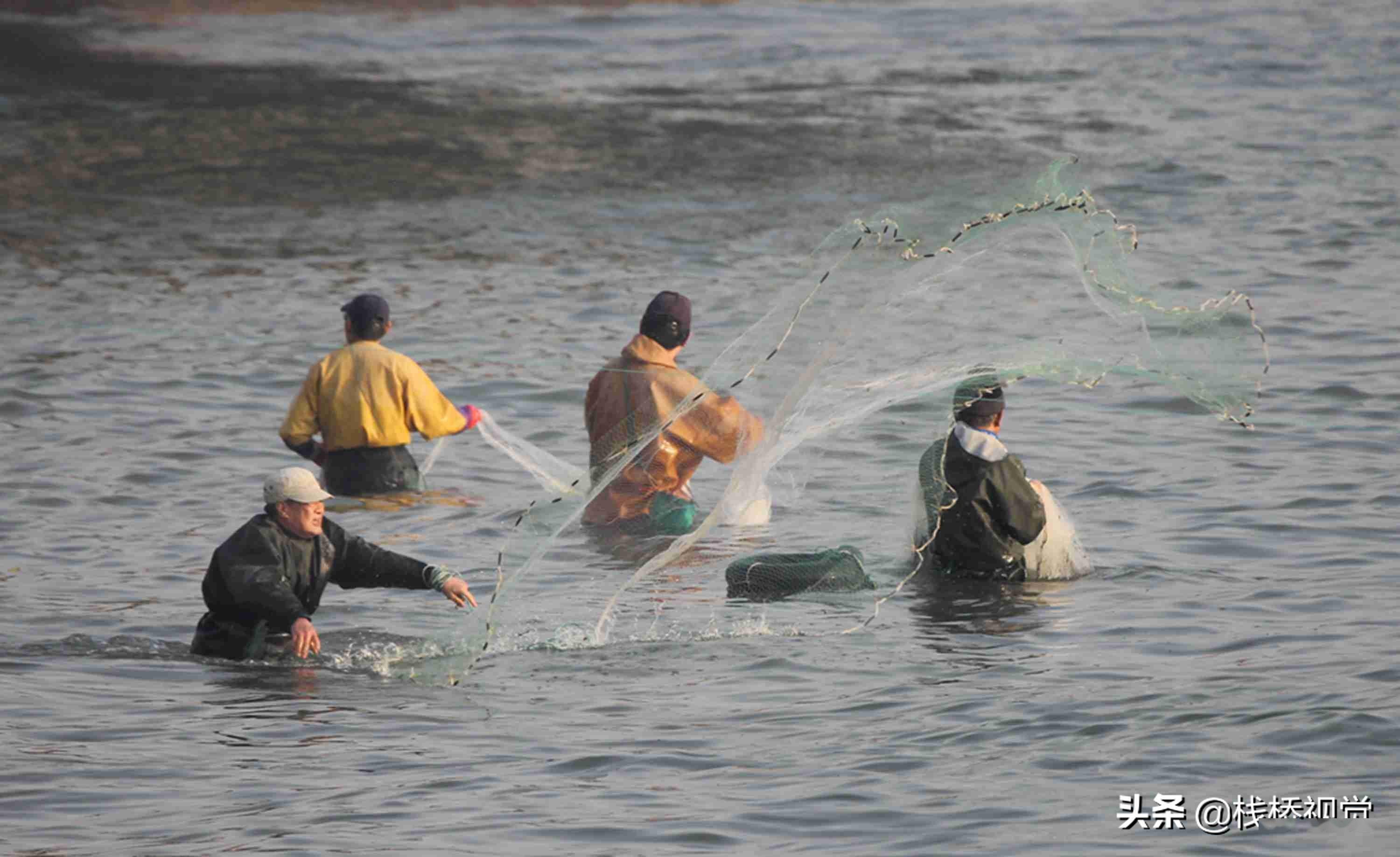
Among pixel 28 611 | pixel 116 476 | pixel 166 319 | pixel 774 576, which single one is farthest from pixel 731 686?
pixel 166 319

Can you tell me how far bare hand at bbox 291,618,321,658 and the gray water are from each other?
0.71 feet

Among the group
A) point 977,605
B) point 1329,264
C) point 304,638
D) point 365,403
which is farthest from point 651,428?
point 1329,264

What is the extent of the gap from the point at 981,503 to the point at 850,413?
86cm

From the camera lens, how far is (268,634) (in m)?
9.58

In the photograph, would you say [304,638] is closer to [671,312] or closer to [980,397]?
[671,312]

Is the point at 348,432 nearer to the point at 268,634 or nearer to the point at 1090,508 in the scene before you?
the point at 268,634

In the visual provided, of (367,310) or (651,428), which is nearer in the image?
(651,428)

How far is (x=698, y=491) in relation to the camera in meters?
11.9

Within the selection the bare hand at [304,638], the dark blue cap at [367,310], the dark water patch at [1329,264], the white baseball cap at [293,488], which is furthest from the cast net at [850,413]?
the dark water patch at [1329,264]

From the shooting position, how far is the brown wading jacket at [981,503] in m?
10.3

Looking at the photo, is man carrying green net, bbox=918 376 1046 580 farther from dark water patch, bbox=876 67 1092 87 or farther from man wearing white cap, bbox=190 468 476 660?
dark water patch, bbox=876 67 1092 87

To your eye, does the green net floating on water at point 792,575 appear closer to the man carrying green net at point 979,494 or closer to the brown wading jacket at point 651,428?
the man carrying green net at point 979,494

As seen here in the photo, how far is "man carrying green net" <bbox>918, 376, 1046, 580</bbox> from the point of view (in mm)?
10273

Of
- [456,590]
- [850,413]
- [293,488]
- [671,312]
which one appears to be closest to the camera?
[293,488]
